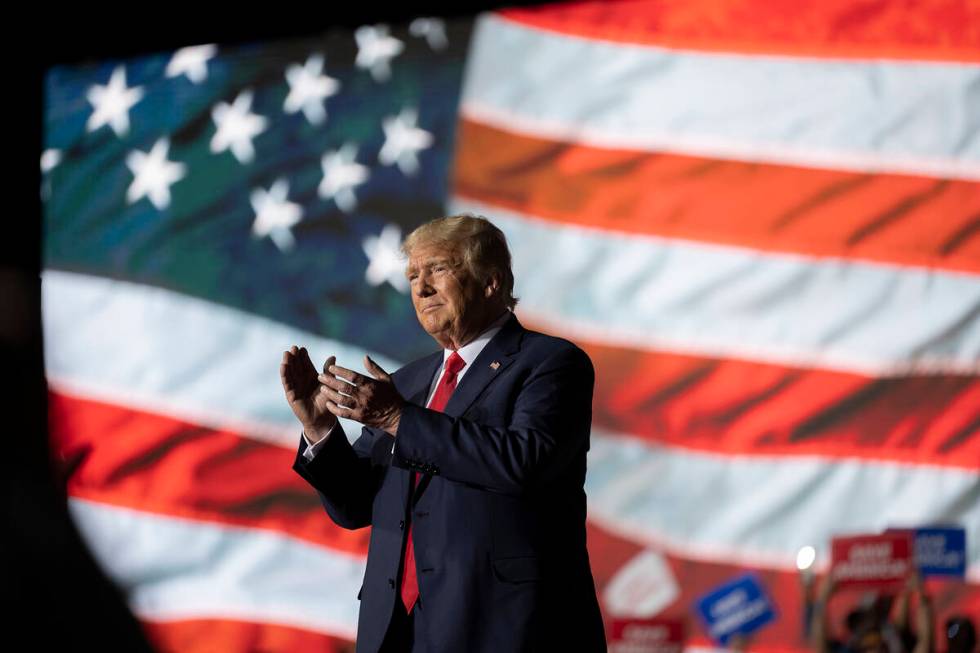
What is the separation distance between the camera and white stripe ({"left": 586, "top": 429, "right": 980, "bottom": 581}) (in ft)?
13.1

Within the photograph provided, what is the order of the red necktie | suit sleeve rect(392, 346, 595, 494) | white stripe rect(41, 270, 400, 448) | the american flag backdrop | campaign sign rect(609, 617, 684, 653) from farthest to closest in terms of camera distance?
white stripe rect(41, 270, 400, 448)
the american flag backdrop
campaign sign rect(609, 617, 684, 653)
the red necktie
suit sleeve rect(392, 346, 595, 494)

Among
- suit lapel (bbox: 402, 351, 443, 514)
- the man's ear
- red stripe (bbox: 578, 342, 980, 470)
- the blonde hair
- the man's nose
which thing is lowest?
suit lapel (bbox: 402, 351, 443, 514)

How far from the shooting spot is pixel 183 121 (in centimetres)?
504

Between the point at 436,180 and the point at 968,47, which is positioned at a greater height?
the point at 968,47

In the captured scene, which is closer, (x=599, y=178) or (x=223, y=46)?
(x=599, y=178)

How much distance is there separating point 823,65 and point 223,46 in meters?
2.47

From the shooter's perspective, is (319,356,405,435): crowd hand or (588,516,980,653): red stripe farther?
(588,516,980,653): red stripe

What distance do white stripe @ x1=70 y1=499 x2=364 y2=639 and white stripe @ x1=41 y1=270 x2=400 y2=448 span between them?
43 cm

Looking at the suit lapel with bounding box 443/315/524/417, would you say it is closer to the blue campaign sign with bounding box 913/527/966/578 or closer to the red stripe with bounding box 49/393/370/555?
the blue campaign sign with bounding box 913/527/966/578

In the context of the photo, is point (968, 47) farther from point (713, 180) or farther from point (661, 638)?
point (661, 638)

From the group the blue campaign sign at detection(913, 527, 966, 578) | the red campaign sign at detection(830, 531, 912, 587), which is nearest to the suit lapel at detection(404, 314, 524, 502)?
the red campaign sign at detection(830, 531, 912, 587)

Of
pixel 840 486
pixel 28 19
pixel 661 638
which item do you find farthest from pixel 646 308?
pixel 28 19

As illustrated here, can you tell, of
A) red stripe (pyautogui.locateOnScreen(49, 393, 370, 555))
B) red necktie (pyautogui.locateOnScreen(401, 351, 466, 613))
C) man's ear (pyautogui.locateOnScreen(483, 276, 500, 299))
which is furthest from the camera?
red stripe (pyautogui.locateOnScreen(49, 393, 370, 555))

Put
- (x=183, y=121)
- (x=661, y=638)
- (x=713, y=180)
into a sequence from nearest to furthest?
(x=661, y=638) < (x=713, y=180) < (x=183, y=121)
